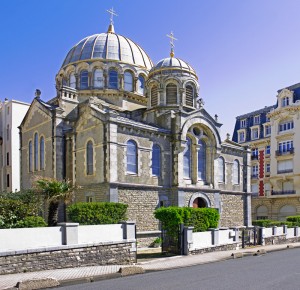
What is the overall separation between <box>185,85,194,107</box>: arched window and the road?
17.9 metres

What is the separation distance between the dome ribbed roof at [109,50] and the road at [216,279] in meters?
25.5

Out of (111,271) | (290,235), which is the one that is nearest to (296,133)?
(290,235)

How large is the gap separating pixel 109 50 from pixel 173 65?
8.54m

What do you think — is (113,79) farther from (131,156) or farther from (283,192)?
(283,192)

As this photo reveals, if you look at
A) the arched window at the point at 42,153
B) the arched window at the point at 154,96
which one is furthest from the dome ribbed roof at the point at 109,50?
the arched window at the point at 42,153

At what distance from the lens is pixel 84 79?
35531 millimetres

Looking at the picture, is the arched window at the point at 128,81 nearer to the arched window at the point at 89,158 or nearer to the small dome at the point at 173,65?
the small dome at the point at 173,65

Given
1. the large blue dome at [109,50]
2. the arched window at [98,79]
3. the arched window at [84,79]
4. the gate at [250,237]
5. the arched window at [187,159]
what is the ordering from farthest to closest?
the large blue dome at [109,50] → the arched window at [84,79] → the arched window at [98,79] → the arched window at [187,159] → the gate at [250,237]

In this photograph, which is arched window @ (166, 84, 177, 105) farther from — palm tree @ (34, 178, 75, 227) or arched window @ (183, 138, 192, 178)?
palm tree @ (34, 178, 75, 227)

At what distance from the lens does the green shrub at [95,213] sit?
19.0 m

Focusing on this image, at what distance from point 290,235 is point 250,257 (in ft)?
34.6

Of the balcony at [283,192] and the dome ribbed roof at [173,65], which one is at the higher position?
the dome ribbed roof at [173,65]

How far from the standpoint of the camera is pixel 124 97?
34719mm

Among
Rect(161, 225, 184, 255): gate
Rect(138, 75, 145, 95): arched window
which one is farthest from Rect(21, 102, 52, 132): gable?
Rect(161, 225, 184, 255): gate
